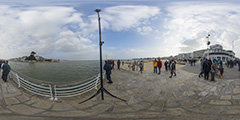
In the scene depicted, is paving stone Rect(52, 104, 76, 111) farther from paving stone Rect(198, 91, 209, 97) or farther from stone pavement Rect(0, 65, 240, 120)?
paving stone Rect(198, 91, 209, 97)

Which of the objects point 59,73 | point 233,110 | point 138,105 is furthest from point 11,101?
point 59,73

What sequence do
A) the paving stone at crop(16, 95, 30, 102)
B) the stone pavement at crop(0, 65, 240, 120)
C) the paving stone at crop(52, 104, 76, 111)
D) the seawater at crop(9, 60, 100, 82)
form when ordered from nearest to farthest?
the stone pavement at crop(0, 65, 240, 120)
the paving stone at crop(52, 104, 76, 111)
the paving stone at crop(16, 95, 30, 102)
the seawater at crop(9, 60, 100, 82)

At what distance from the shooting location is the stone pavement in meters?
3.87

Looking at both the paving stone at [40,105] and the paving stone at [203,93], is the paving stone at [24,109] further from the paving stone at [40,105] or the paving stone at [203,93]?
the paving stone at [203,93]

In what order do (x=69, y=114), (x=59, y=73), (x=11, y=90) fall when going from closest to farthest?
(x=69, y=114) → (x=11, y=90) → (x=59, y=73)

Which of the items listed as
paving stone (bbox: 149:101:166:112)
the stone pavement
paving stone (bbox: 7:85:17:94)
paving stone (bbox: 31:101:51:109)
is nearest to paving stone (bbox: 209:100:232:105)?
the stone pavement

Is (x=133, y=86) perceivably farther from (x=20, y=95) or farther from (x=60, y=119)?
(x=20, y=95)

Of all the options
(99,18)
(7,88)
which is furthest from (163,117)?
(7,88)

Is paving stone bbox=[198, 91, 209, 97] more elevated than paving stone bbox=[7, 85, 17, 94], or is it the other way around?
paving stone bbox=[7, 85, 17, 94]

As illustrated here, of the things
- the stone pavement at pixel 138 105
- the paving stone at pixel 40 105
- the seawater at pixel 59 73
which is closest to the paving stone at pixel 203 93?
→ the stone pavement at pixel 138 105

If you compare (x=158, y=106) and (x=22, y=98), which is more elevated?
(x=22, y=98)

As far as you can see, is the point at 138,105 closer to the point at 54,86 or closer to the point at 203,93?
the point at 203,93

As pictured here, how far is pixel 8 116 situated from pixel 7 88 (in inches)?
143

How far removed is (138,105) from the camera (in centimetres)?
481
